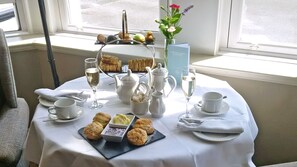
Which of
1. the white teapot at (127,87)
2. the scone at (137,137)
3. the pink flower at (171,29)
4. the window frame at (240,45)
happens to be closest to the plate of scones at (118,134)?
the scone at (137,137)

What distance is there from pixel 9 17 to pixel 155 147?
179cm

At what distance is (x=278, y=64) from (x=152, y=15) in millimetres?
844

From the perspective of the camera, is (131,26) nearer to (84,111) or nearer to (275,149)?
(84,111)

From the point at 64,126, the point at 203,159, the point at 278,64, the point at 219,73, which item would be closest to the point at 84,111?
the point at 64,126

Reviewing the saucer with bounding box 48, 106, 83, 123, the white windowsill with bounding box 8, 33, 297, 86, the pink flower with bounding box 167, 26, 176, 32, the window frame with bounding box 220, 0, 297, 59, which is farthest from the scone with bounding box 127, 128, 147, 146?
the window frame with bounding box 220, 0, 297, 59

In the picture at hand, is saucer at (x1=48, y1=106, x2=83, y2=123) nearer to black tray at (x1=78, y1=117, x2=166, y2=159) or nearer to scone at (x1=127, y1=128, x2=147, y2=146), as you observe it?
black tray at (x1=78, y1=117, x2=166, y2=159)

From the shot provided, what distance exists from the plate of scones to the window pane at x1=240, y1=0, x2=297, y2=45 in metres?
1.06

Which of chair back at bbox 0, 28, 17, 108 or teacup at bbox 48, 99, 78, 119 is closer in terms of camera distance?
teacup at bbox 48, 99, 78, 119

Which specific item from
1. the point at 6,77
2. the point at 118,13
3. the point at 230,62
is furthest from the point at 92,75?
the point at 118,13

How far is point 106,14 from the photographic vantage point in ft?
7.38

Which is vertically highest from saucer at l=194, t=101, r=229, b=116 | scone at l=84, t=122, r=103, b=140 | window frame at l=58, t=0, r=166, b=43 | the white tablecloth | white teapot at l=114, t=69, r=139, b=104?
window frame at l=58, t=0, r=166, b=43

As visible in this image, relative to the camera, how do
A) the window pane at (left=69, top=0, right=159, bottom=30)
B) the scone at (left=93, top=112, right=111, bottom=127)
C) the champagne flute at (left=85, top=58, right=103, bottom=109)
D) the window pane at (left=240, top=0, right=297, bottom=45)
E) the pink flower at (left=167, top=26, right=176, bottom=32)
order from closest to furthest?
1. the scone at (left=93, top=112, right=111, bottom=127)
2. the champagne flute at (left=85, top=58, right=103, bottom=109)
3. the pink flower at (left=167, top=26, right=176, bottom=32)
4. the window pane at (left=240, top=0, right=297, bottom=45)
5. the window pane at (left=69, top=0, right=159, bottom=30)

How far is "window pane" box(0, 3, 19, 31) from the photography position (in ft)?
7.46

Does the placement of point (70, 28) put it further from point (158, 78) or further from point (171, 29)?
point (158, 78)
